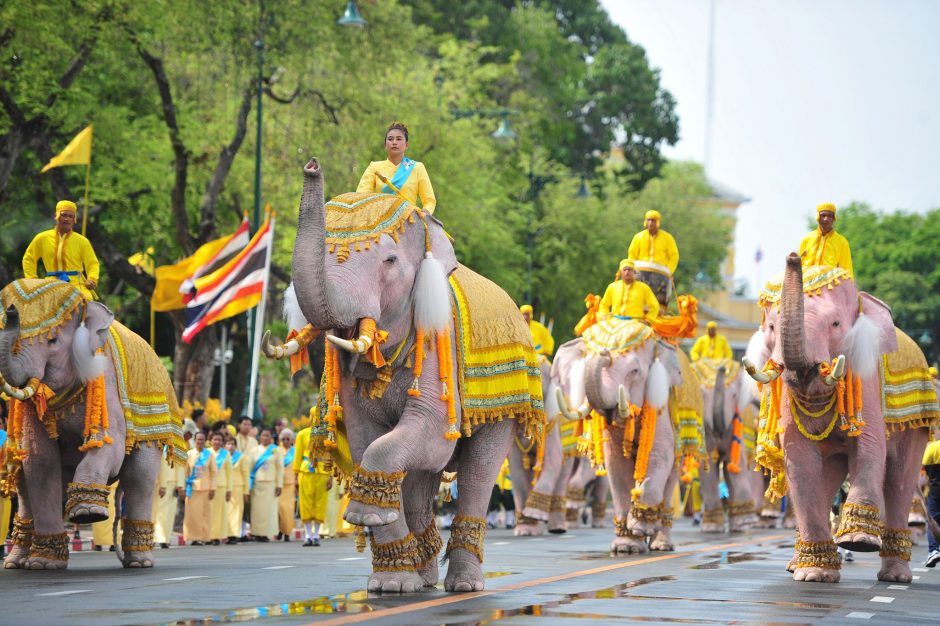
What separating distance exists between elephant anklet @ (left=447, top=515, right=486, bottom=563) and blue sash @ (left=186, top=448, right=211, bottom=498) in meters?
11.9

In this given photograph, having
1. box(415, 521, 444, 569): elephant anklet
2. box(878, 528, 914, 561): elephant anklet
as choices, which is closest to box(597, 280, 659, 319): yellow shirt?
box(878, 528, 914, 561): elephant anklet

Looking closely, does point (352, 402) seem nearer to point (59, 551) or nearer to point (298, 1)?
point (59, 551)

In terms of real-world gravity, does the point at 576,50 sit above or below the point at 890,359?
above

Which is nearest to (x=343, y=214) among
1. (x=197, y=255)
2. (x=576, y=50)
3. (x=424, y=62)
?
(x=197, y=255)

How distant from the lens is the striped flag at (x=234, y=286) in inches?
1187

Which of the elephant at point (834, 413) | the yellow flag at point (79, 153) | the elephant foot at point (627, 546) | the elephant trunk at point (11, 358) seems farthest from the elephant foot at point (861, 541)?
the yellow flag at point (79, 153)

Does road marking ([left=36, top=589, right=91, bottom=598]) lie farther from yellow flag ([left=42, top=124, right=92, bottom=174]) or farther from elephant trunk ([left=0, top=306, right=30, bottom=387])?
yellow flag ([left=42, top=124, right=92, bottom=174])

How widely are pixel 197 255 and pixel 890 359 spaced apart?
56.5 feet

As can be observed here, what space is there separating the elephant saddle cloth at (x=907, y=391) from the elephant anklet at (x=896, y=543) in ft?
3.05

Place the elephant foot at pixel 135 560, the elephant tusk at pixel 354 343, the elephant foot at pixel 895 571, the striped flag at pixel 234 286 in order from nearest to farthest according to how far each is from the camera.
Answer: the elephant tusk at pixel 354 343 < the elephant foot at pixel 895 571 < the elephant foot at pixel 135 560 < the striped flag at pixel 234 286

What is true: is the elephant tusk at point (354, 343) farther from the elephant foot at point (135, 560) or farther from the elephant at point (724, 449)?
the elephant at point (724, 449)

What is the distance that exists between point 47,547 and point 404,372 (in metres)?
5.67

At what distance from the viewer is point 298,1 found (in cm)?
3528

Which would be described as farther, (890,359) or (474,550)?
(890,359)
